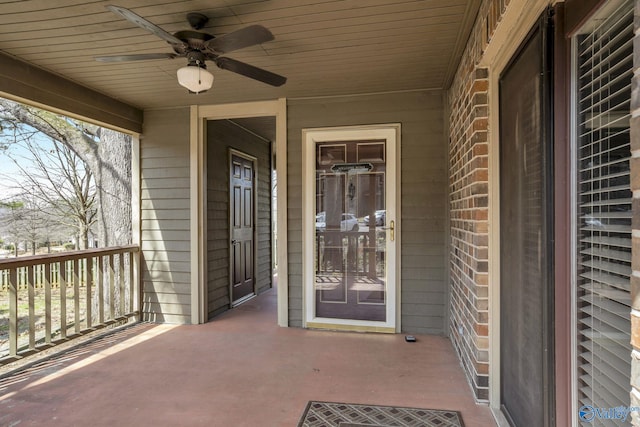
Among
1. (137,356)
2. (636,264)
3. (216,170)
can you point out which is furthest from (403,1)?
Answer: (137,356)

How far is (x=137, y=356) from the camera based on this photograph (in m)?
3.05

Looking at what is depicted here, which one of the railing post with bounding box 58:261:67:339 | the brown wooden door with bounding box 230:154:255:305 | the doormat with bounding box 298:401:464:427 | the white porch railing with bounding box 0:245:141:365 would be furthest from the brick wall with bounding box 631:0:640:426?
the brown wooden door with bounding box 230:154:255:305

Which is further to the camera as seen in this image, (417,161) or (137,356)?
(417,161)

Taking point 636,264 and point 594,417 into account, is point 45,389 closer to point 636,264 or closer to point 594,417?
point 594,417

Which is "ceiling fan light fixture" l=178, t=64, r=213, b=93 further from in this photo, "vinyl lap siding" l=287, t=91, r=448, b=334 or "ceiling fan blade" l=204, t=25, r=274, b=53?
"vinyl lap siding" l=287, t=91, r=448, b=334

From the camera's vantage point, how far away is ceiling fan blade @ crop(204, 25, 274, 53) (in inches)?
74.4

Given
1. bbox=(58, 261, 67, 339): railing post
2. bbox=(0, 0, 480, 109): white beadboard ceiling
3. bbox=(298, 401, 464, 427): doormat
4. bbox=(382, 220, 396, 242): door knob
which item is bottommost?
bbox=(298, 401, 464, 427): doormat

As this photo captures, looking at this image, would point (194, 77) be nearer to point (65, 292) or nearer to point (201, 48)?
point (201, 48)

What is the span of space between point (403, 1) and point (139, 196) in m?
3.46

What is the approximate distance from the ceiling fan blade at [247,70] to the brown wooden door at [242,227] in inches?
94.8

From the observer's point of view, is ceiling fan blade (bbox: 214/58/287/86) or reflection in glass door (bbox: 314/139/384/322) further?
reflection in glass door (bbox: 314/139/384/322)

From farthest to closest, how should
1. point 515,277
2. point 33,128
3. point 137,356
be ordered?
point 33,128
point 137,356
point 515,277

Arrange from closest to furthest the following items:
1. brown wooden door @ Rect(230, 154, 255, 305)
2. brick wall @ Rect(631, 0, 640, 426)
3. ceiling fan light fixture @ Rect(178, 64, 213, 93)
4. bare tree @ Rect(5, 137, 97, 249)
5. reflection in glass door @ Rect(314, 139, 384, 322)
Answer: brick wall @ Rect(631, 0, 640, 426) < ceiling fan light fixture @ Rect(178, 64, 213, 93) < reflection in glass door @ Rect(314, 139, 384, 322) < brown wooden door @ Rect(230, 154, 255, 305) < bare tree @ Rect(5, 137, 97, 249)

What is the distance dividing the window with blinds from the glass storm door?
7.70 feet
